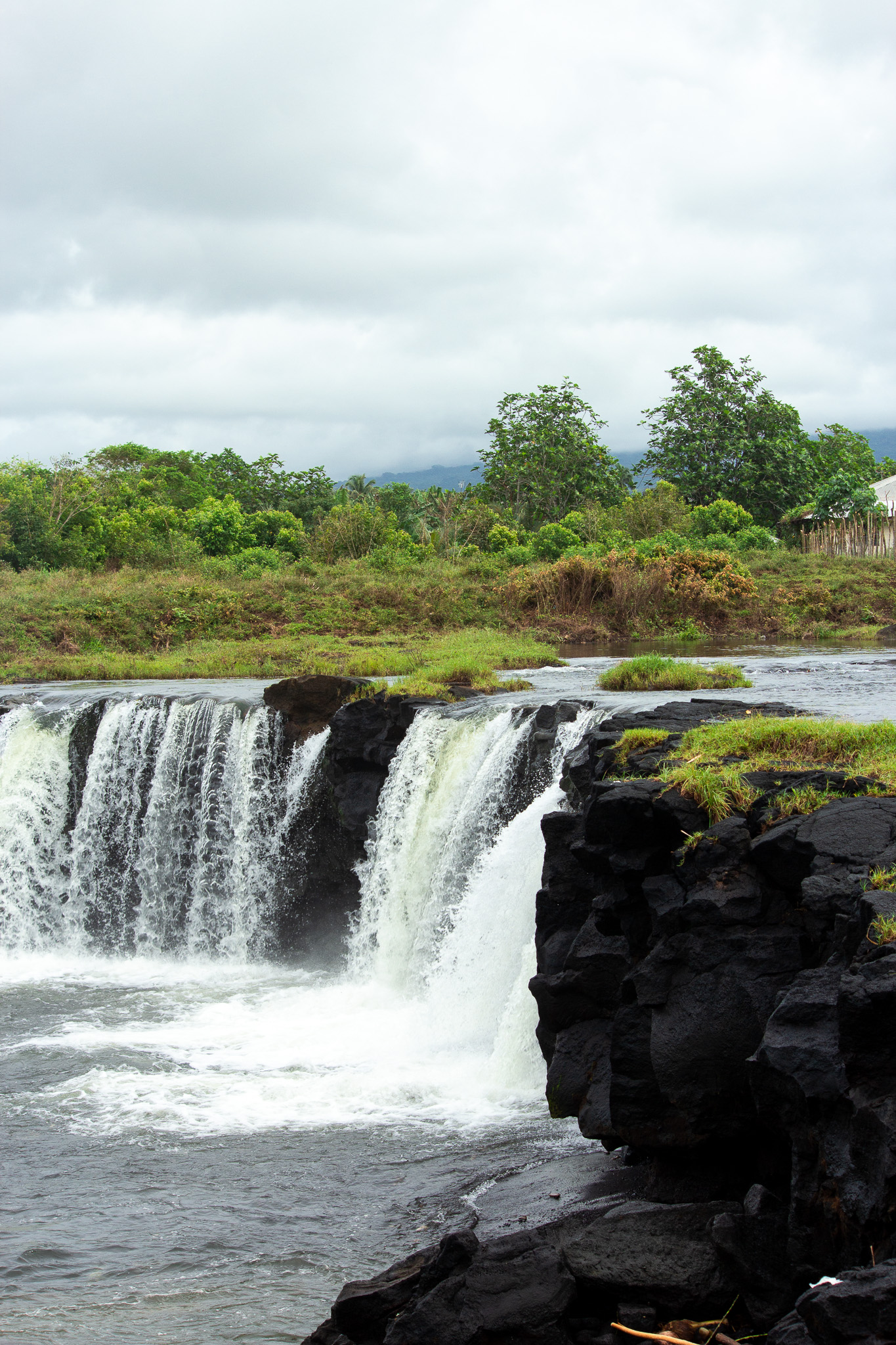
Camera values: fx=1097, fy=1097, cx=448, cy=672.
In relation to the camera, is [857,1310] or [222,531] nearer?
[857,1310]

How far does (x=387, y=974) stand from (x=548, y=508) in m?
36.3

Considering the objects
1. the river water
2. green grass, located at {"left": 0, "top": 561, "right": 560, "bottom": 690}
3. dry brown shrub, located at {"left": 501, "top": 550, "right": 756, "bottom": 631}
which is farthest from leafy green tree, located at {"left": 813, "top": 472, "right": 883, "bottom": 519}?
the river water

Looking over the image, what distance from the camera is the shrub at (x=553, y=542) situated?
1331 inches

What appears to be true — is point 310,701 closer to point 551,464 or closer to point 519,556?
point 519,556

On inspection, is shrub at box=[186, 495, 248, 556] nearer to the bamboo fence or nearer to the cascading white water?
the bamboo fence

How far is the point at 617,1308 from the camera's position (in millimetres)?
4328

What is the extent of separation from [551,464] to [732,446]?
293 inches

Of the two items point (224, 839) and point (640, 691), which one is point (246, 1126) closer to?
point (224, 839)

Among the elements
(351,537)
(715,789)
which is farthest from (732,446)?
(715,789)

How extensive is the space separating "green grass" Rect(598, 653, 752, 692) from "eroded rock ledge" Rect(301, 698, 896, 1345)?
24.1 ft

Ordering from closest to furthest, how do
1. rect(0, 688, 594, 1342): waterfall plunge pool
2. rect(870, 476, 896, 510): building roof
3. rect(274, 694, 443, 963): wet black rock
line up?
1. rect(0, 688, 594, 1342): waterfall plunge pool
2. rect(274, 694, 443, 963): wet black rock
3. rect(870, 476, 896, 510): building roof

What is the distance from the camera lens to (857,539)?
105 ft

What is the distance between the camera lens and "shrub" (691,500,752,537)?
118ft

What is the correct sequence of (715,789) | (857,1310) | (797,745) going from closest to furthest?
(857,1310) → (715,789) → (797,745)
